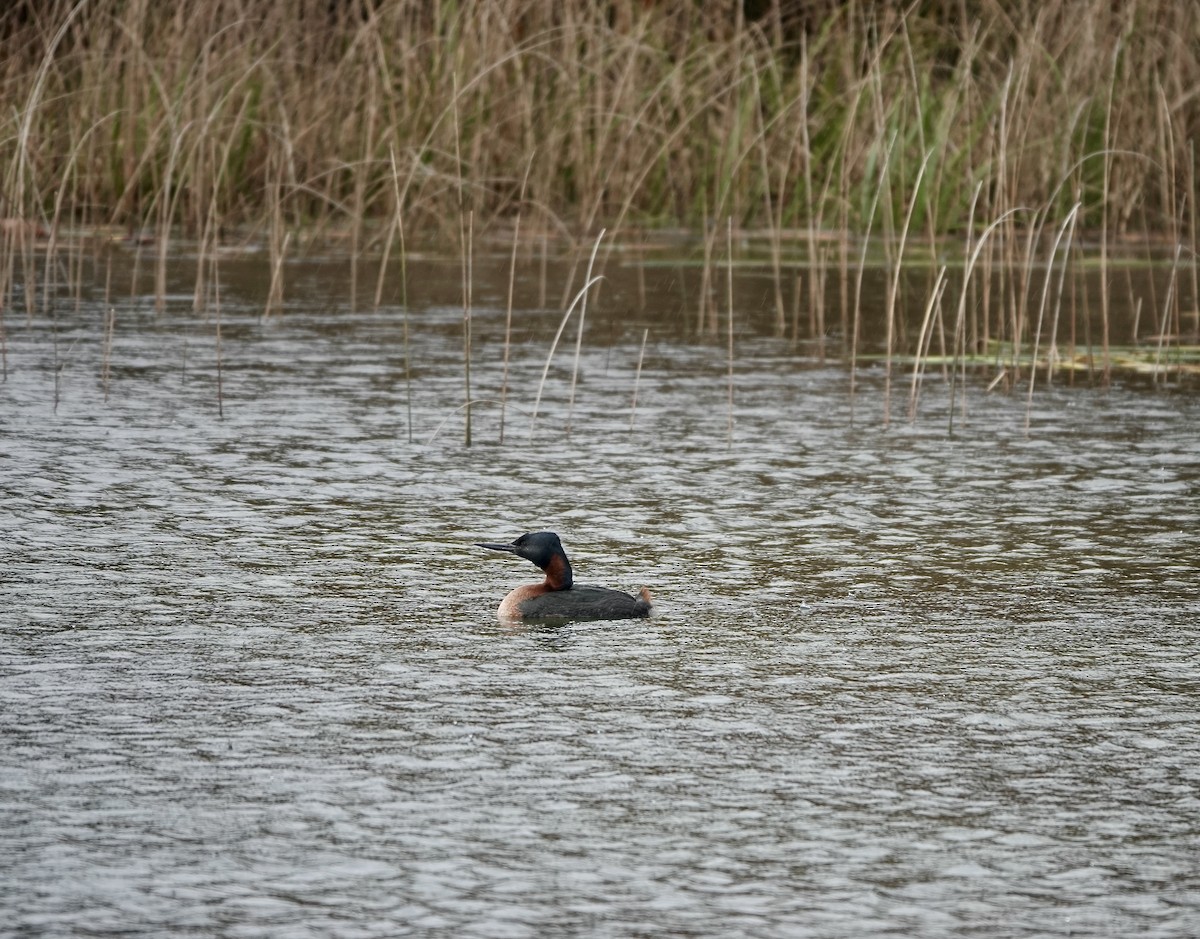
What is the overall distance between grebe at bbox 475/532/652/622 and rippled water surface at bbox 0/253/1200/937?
5 cm

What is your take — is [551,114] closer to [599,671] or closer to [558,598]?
[558,598]

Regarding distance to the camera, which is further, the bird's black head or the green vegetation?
the green vegetation

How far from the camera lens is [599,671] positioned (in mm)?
4691

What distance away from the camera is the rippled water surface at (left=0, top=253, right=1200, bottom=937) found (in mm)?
3373

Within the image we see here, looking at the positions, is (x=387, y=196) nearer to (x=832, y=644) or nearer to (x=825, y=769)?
(x=832, y=644)

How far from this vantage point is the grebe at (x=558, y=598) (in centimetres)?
514

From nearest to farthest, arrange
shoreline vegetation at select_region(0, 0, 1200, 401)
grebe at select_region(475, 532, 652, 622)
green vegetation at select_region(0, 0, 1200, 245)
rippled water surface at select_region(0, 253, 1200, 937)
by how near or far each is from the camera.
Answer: rippled water surface at select_region(0, 253, 1200, 937), grebe at select_region(475, 532, 652, 622), shoreline vegetation at select_region(0, 0, 1200, 401), green vegetation at select_region(0, 0, 1200, 245)

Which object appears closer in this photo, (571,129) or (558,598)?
(558,598)

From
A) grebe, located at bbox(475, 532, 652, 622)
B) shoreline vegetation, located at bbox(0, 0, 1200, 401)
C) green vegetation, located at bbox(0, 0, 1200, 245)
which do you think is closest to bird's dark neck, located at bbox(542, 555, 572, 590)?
grebe, located at bbox(475, 532, 652, 622)

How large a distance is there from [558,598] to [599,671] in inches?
18.5

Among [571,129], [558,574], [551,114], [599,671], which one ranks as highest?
[551,114]

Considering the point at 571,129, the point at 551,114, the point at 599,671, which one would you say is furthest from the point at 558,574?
the point at 551,114

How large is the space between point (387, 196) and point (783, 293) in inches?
107

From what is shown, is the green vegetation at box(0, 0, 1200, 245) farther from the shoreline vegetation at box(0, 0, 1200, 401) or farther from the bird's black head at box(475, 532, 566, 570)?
the bird's black head at box(475, 532, 566, 570)
